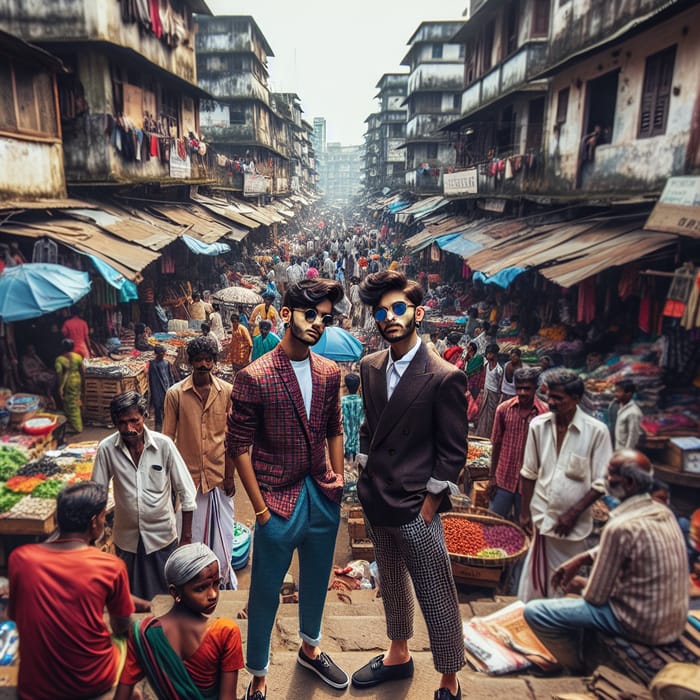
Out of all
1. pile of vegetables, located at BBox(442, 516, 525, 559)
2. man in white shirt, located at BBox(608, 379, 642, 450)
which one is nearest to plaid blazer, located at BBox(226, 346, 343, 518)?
pile of vegetables, located at BBox(442, 516, 525, 559)

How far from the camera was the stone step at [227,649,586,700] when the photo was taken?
311 centimetres

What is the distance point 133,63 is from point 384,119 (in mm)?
47214

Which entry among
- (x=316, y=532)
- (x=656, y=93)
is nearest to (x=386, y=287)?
(x=316, y=532)

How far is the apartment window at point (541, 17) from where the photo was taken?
642 inches

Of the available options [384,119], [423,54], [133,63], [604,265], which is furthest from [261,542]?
[384,119]

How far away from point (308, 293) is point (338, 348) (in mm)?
6173

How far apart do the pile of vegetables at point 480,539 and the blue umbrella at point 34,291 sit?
22.5 feet

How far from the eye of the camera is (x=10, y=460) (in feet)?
22.6

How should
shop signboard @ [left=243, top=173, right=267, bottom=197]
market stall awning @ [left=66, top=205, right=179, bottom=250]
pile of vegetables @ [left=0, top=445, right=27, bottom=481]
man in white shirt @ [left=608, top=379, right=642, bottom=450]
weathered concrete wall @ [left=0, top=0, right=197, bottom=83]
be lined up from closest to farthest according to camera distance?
pile of vegetables @ [left=0, top=445, right=27, bottom=481]
man in white shirt @ [left=608, top=379, right=642, bottom=450]
market stall awning @ [left=66, top=205, right=179, bottom=250]
weathered concrete wall @ [left=0, top=0, right=197, bottom=83]
shop signboard @ [left=243, top=173, right=267, bottom=197]

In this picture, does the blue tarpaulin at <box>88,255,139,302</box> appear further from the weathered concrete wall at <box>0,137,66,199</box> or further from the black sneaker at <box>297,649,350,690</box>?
the black sneaker at <box>297,649,350,690</box>

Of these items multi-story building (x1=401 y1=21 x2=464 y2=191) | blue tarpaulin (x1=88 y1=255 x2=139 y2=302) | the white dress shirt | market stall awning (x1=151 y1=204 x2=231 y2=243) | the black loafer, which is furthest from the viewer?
multi-story building (x1=401 y1=21 x2=464 y2=191)

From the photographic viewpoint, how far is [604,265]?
8867 mm

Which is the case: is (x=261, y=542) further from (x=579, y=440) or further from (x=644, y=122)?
(x=644, y=122)

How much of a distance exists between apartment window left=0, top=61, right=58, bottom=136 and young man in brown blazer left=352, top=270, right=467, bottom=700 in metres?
11.1
